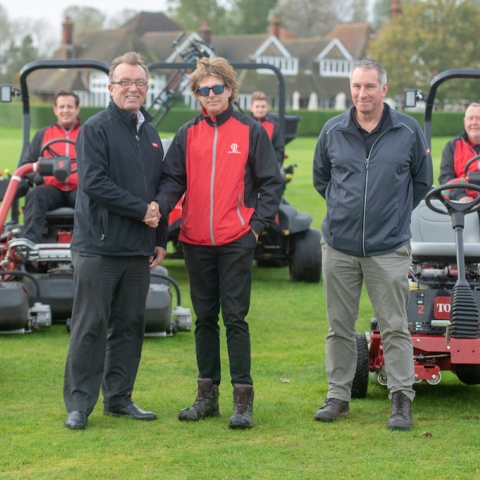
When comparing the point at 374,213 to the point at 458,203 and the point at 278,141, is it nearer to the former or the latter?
the point at 458,203

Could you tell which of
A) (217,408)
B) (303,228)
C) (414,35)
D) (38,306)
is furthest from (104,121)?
(414,35)

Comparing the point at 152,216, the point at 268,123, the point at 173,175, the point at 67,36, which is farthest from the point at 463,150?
the point at 67,36

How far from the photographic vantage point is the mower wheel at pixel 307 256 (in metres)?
10.6

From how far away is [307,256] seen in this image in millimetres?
10617

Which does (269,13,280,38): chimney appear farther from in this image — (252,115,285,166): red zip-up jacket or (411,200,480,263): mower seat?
(411,200,480,263): mower seat

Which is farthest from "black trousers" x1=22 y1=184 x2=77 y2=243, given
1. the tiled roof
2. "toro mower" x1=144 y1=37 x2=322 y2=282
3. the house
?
the tiled roof

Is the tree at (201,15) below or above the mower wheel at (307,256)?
above

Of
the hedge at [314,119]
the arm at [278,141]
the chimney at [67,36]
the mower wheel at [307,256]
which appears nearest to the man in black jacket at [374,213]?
the mower wheel at [307,256]

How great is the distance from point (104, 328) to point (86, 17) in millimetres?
108017

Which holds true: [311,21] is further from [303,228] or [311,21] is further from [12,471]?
[12,471]

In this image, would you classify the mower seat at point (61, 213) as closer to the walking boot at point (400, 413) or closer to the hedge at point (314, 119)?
the walking boot at point (400, 413)

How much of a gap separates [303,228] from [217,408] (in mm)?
5357

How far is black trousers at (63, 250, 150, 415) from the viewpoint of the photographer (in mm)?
5098

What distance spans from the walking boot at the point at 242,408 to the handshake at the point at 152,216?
924 mm
